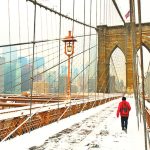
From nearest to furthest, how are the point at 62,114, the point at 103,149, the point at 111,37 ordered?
the point at 103,149, the point at 62,114, the point at 111,37

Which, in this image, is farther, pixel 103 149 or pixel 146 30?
pixel 146 30

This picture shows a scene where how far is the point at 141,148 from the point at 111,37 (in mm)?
49018

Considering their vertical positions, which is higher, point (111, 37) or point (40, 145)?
point (111, 37)

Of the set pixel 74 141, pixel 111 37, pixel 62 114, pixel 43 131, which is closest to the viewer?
pixel 74 141

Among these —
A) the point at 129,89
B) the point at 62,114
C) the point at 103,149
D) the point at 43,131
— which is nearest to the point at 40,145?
the point at 103,149

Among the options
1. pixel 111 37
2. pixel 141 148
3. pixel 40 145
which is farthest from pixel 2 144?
pixel 111 37

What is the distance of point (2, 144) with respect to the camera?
288 inches

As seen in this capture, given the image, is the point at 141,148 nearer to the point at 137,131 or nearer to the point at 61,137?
the point at 61,137

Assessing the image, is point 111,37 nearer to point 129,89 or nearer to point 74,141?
point 129,89

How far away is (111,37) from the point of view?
55.8 meters

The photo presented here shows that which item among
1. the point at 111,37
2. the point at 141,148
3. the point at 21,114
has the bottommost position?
the point at 141,148

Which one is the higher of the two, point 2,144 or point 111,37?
point 111,37

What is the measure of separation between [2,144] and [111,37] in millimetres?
49454

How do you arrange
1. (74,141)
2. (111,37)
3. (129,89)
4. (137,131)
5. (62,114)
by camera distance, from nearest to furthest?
(74,141)
(137,131)
(62,114)
(129,89)
(111,37)
